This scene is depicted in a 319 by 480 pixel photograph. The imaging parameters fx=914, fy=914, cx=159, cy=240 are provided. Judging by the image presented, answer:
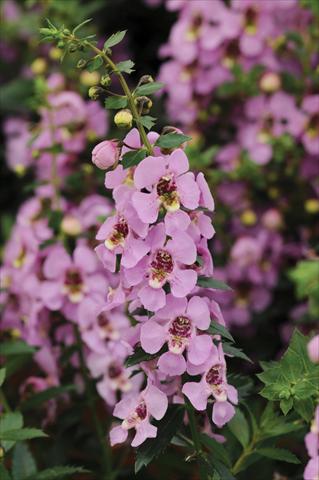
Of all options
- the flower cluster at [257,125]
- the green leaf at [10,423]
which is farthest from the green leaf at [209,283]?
the flower cluster at [257,125]

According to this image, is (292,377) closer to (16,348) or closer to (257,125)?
(16,348)

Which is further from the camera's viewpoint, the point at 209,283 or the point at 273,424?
the point at 273,424

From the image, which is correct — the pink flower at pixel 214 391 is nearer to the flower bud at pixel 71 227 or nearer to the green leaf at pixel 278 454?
the green leaf at pixel 278 454

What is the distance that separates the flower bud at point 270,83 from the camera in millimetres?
2322

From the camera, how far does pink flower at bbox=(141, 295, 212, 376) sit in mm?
1217

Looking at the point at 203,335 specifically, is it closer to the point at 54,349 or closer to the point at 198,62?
the point at 54,349

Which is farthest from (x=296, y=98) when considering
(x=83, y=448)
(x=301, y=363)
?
(x=301, y=363)

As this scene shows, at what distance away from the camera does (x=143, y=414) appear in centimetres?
127

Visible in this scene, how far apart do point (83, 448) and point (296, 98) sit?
1.06 metres

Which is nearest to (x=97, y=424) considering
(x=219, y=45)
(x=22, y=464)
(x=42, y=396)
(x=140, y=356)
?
(x=42, y=396)

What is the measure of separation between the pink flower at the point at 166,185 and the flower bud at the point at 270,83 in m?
1.17

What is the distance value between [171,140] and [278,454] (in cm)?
51

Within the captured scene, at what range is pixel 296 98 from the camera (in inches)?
94.2

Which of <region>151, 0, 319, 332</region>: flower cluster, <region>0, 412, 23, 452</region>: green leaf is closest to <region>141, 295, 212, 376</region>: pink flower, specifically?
<region>0, 412, 23, 452</region>: green leaf
